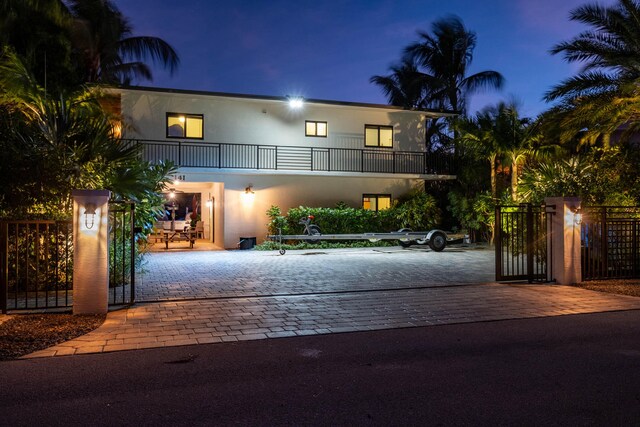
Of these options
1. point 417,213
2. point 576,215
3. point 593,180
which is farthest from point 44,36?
point 593,180

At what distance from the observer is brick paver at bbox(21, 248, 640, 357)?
7.34 metres

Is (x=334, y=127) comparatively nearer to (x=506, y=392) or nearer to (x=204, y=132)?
(x=204, y=132)

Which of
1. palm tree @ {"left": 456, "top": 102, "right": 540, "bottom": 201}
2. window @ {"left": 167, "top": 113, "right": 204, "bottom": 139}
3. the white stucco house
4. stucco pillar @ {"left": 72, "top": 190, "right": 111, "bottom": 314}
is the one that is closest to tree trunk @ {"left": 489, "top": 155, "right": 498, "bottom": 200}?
palm tree @ {"left": 456, "top": 102, "right": 540, "bottom": 201}

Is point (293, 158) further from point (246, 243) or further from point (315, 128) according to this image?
point (246, 243)

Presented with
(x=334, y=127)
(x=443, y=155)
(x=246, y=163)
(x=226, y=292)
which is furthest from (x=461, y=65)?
(x=226, y=292)

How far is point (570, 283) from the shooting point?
11398mm

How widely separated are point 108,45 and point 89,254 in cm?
1985

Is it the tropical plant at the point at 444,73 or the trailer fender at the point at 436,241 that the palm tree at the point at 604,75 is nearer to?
the trailer fender at the point at 436,241

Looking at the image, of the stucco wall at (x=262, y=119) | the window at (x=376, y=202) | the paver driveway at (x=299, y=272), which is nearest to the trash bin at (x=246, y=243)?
the paver driveway at (x=299, y=272)

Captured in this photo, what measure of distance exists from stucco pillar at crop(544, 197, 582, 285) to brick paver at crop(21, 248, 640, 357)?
504 millimetres

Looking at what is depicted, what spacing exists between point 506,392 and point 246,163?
58.7ft

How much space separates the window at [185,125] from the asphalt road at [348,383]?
52.0 ft

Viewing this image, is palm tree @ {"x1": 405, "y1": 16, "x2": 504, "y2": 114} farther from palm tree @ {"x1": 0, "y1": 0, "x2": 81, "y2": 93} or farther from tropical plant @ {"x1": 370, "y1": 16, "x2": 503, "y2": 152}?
palm tree @ {"x1": 0, "y1": 0, "x2": 81, "y2": 93}

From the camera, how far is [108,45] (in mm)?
25078
